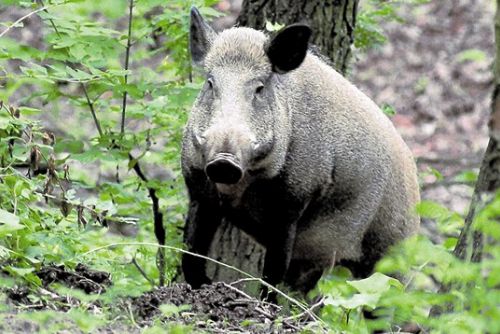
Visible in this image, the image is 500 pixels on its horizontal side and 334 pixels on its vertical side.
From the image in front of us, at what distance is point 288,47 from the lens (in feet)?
19.0

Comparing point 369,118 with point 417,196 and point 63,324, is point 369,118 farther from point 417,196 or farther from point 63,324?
point 63,324

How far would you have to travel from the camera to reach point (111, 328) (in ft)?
13.0

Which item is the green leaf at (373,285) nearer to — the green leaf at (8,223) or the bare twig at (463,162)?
the green leaf at (8,223)

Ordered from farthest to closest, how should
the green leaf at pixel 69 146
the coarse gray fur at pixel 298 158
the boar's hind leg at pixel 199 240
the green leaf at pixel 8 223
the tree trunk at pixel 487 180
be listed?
the green leaf at pixel 69 146
the boar's hind leg at pixel 199 240
the coarse gray fur at pixel 298 158
the green leaf at pixel 8 223
the tree trunk at pixel 487 180

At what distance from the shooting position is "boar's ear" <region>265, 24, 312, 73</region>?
575cm

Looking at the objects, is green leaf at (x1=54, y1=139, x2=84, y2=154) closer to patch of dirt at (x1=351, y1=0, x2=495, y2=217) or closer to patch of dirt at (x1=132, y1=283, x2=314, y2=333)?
patch of dirt at (x1=132, y1=283, x2=314, y2=333)

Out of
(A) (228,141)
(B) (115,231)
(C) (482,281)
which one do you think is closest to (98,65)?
(A) (228,141)

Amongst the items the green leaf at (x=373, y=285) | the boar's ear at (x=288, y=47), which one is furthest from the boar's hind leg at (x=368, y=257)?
the green leaf at (x=373, y=285)

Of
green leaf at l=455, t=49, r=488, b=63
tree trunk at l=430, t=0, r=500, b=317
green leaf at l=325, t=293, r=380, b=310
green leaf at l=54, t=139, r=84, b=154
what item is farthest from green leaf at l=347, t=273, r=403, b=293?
green leaf at l=455, t=49, r=488, b=63

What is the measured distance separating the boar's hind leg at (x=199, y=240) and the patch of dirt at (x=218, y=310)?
0.81m

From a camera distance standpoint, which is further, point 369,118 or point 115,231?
point 115,231

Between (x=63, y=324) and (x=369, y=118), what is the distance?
3.53 m

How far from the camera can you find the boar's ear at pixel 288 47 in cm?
575

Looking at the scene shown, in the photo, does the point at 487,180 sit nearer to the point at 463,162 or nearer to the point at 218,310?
the point at 218,310
